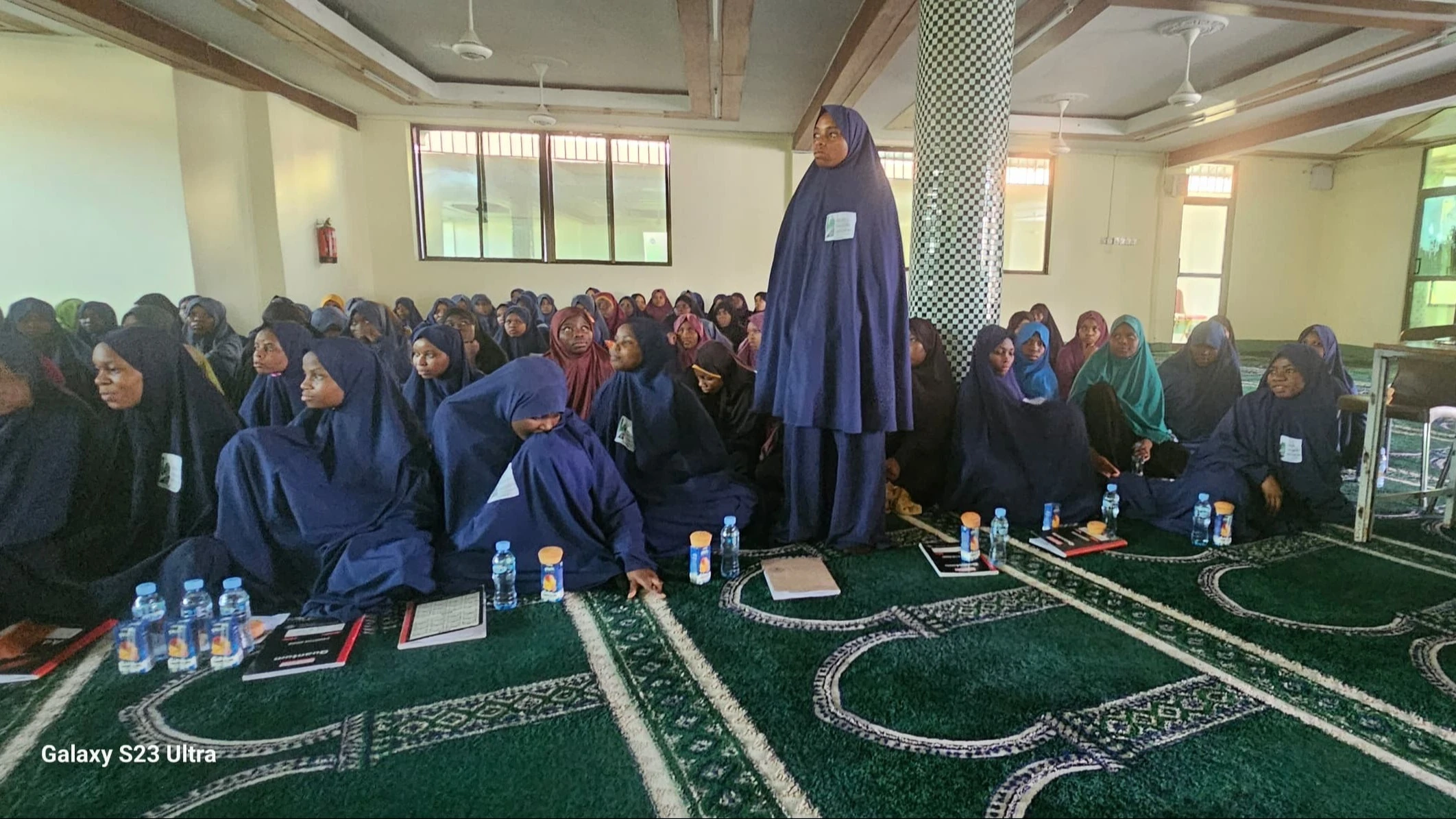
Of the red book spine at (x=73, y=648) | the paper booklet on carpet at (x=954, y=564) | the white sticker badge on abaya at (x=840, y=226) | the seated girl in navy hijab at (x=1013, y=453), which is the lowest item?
the red book spine at (x=73, y=648)

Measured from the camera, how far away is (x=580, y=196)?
31.0 feet

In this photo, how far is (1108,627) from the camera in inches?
89.1

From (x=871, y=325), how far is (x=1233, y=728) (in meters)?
1.66

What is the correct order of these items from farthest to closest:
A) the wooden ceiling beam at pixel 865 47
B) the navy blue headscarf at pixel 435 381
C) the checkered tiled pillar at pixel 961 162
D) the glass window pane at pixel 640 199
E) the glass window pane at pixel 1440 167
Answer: the glass window pane at pixel 1440 167, the glass window pane at pixel 640 199, the wooden ceiling beam at pixel 865 47, the checkered tiled pillar at pixel 961 162, the navy blue headscarf at pixel 435 381

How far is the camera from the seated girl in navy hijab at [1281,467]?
10.2 ft

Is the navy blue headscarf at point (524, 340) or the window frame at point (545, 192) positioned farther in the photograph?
the window frame at point (545, 192)

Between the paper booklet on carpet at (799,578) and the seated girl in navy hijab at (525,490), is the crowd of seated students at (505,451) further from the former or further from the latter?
the paper booklet on carpet at (799,578)

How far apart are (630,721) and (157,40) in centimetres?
625

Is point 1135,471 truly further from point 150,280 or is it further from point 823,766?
point 150,280

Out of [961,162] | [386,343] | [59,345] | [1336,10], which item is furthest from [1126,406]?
[59,345]

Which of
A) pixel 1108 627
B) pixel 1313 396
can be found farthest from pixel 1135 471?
pixel 1108 627

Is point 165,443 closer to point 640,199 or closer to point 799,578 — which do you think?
point 799,578

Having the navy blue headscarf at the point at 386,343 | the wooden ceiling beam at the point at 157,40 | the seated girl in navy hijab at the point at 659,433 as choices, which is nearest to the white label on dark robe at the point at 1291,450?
the seated girl in navy hijab at the point at 659,433

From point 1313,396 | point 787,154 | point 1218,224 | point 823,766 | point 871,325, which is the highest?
point 787,154
